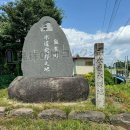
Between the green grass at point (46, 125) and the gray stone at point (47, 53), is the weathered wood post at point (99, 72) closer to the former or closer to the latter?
the gray stone at point (47, 53)

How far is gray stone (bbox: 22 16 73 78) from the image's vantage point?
1016cm

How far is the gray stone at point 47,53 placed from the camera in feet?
33.3

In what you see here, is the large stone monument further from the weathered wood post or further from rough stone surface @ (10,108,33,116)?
rough stone surface @ (10,108,33,116)

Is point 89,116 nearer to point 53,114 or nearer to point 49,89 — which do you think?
point 53,114

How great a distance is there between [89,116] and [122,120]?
818 mm

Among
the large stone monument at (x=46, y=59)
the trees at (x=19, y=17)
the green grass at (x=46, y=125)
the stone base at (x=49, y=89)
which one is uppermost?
the trees at (x=19, y=17)

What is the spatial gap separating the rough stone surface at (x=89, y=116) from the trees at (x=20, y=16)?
15513 millimetres

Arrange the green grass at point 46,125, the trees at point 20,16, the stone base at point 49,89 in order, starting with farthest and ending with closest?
the trees at point 20,16
the stone base at point 49,89
the green grass at point 46,125

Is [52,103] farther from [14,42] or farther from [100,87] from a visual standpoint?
[14,42]

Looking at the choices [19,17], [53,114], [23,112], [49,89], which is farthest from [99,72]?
[19,17]

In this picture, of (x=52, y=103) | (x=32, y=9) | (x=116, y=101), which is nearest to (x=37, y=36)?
(x=52, y=103)

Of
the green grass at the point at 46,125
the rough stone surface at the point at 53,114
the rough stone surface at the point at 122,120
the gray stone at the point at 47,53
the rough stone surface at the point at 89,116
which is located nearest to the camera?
the green grass at the point at 46,125

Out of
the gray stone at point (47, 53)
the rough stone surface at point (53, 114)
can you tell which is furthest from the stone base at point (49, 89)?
the rough stone surface at point (53, 114)

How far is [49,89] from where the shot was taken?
30.1 ft
